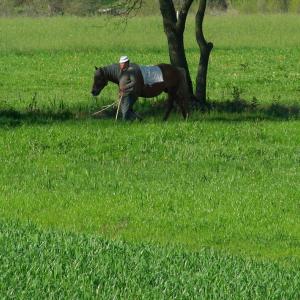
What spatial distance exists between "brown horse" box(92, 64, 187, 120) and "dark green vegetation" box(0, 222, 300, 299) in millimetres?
11579

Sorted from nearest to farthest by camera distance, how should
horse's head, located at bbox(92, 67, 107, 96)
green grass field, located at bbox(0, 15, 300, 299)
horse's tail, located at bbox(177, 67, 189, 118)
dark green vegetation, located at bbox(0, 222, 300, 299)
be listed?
1. dark green vegetation, located at bbox(0, 222, 300, 299)
2. green grass field, located at bbox(0, 15, 300, 299)
3. horse's head, located at bbox(92, 67, 107, 96)
4. horse's tail, located at bbox(177, 67, 189, 118)

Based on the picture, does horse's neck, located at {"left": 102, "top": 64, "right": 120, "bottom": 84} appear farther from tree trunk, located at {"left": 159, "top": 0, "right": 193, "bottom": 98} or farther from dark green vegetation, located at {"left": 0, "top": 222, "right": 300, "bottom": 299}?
dark green vegetation, located at {"left": 0, "top": 222, "right": 300, "bottom": 299}

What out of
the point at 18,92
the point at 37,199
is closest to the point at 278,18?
the point at 18,92

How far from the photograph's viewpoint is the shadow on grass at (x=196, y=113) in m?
22.8

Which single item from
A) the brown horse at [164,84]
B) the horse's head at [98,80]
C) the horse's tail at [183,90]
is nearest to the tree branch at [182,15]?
the horse's tail at [183,90]

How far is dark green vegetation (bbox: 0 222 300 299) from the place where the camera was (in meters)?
8.97

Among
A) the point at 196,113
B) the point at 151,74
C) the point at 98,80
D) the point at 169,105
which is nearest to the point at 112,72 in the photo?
the point at 98,80

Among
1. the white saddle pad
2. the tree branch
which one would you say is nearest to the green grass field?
the white saddle pad

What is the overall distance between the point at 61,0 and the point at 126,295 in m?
77.7

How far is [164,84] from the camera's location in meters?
23.1

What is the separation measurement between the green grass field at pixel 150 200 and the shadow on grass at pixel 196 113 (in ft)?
0.15

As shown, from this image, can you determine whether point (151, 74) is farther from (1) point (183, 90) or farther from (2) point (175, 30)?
(2) point (175, 30)

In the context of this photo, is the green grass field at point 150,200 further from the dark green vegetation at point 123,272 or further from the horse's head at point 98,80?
the horse's head at point 98,80

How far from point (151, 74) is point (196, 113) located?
1890 mm
